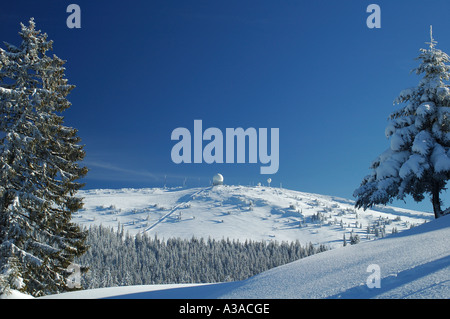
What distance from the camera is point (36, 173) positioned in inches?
541

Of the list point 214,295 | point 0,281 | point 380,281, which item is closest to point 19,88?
point 0,281

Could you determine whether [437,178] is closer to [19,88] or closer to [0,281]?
[0,281]

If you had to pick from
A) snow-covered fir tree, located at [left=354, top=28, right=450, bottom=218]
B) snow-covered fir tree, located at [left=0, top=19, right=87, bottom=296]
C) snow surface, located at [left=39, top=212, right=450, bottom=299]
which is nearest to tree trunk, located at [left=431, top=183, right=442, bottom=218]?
snow-covered fir tree, located at [left=354, top=28, right=450, bottom=218]

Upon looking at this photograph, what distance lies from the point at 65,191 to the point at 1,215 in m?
2.85

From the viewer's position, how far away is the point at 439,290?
4.66m

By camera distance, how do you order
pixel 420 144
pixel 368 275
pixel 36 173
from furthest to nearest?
pixel 420 144
pixel 36 173
pixel 368 275

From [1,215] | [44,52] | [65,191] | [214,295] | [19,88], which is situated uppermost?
[44,52]

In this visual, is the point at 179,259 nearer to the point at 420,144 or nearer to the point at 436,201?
the point at 436,201

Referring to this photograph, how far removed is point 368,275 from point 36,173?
13.6 meters

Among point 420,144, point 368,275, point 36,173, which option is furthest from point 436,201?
point 36,173

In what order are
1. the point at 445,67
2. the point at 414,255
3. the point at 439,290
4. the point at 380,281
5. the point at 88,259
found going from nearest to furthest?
the point at 439,290 → the point at 380,281 → the point at 414,255 → the point at 445,67 → the point at 88,259

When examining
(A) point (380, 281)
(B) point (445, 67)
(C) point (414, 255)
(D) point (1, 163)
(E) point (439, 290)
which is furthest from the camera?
(B) point (445, 67)

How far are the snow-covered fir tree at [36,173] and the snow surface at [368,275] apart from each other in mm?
6502

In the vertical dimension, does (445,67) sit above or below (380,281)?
above
